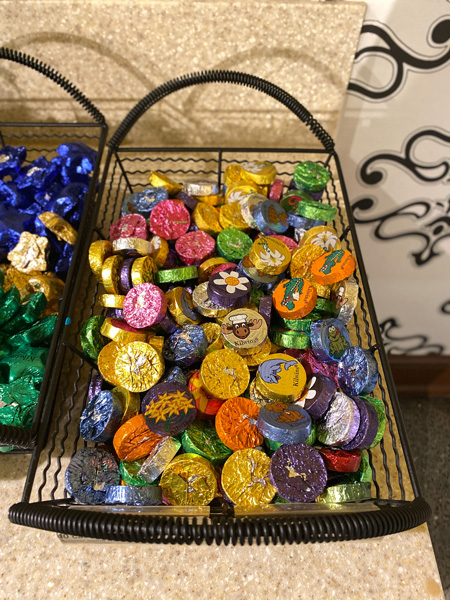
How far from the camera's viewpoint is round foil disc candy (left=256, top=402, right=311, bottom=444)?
2.27 feet

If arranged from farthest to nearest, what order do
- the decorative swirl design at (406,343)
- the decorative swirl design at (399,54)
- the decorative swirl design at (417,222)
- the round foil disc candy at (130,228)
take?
the decorative swirl design at (406,343), the decorative swirl design at (417,222), the decorative swirl design at (399,54), the round foil disc candy at (130,228)

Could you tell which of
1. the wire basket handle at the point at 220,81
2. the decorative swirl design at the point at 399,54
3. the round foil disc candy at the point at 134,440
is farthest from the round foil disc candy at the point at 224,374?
the decorative swirl design at the point at 399,54

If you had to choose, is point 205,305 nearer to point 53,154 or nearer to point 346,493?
point 346,493

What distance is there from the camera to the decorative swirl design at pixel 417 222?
148 cm

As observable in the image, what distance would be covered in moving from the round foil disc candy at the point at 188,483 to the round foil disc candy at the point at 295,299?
318 millimetres

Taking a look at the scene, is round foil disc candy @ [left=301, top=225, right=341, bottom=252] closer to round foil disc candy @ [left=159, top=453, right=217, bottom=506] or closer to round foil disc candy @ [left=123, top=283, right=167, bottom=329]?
round foil disc candy @ [left=123, top=283, right=167, bottom=329]

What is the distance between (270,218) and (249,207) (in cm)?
6

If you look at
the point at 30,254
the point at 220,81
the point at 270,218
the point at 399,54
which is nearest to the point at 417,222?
the point at 399,54

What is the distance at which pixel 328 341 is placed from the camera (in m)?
0.81

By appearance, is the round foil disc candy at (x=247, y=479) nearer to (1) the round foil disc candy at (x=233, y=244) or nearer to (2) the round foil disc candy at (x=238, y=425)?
(2) the round foil disc candy at (x=238, y=425)

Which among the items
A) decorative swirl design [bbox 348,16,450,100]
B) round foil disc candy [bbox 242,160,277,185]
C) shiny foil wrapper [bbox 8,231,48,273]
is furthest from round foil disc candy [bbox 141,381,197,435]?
decorative swirl design [bbox 348,16,450,100]

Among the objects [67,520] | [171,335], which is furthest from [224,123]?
[67,520]

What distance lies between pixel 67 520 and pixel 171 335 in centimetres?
39

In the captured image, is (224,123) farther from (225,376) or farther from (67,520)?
(67,520)
